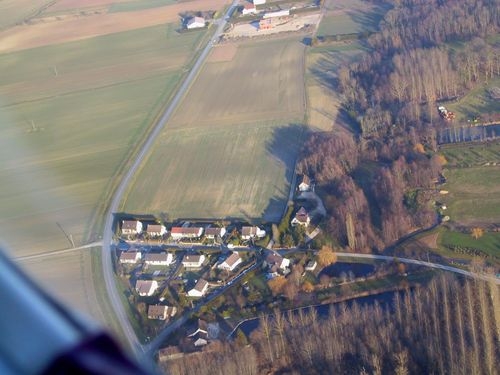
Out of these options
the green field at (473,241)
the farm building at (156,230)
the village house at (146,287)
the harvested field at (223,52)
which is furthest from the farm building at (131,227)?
the harvested field at (223,52)

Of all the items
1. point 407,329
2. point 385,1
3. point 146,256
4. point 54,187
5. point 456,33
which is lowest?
point 407,329

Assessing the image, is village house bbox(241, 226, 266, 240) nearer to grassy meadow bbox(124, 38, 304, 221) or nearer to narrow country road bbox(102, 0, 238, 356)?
grassy meadow bbox(124, 38, 304, 221)

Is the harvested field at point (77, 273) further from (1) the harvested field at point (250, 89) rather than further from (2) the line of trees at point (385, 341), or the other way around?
(1) the harvested field at point (250, 89)

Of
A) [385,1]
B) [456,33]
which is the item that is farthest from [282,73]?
[385,1]

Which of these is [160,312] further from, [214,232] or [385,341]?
→ [385,341]

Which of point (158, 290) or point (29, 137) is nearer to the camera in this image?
point (158, 290)

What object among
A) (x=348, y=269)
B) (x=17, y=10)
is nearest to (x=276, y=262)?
(x=348, y=269)

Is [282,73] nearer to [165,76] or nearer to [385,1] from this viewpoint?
[165,76]
